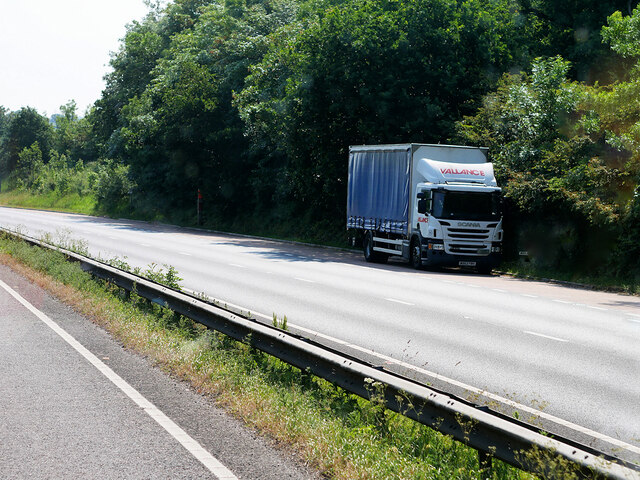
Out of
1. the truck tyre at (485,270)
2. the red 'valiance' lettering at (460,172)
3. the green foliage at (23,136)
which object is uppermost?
the green foliage at (23,136)

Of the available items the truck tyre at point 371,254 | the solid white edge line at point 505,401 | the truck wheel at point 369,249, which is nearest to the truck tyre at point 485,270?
the truck tyre at point 371,254

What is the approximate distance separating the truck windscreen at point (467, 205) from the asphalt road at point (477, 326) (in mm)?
1853

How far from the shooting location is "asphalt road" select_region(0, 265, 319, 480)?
18.5 feet

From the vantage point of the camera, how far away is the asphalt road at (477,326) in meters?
8.22

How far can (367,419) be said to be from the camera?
21.0 feet

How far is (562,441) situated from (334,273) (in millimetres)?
18221

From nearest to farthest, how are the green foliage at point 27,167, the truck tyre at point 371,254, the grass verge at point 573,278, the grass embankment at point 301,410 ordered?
the grass embankment at point 301,410 < the grass verge at point 573,278 < the truck tyre at point 371,254 < the green foliage at point 27,167

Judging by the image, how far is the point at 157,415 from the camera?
7.07 metres

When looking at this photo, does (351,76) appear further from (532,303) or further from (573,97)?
(532,303)

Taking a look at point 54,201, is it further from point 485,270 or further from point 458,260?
point 458,260

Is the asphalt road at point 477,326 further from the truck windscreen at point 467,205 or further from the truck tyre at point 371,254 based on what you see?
the truck tyre at point 371,254

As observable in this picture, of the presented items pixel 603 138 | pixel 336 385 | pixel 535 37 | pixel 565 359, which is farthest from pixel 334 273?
pixel 535 37

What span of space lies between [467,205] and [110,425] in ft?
64.2

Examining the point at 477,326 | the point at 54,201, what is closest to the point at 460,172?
the point at 477,326
